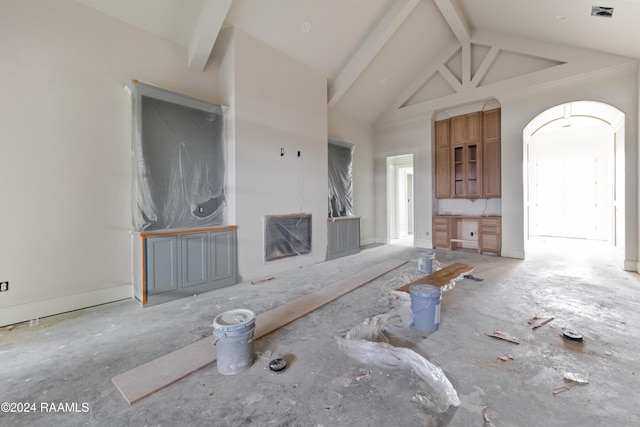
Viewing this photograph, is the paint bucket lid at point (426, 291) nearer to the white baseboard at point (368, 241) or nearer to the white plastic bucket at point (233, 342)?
the white plastic bucket at point (233, 342)

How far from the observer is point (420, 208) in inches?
258

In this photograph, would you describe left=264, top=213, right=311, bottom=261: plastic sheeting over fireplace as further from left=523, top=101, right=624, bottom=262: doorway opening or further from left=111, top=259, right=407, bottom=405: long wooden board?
left=523, top=101, right=624, bottom=262: doorway opening

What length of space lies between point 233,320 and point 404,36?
601cm

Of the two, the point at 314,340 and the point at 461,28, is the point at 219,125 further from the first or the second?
the point at 461,28

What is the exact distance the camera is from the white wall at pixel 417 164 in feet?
21.0

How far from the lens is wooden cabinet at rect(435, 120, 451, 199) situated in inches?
242

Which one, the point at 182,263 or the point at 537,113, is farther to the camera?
the point at 537,113

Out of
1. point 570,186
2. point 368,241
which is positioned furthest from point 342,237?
point 570,186

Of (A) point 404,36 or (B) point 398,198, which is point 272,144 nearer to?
(A) point 404,36

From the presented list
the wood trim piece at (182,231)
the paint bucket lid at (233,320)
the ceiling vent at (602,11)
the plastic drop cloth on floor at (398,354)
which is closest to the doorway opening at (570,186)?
the ceiling vent at (602,11)

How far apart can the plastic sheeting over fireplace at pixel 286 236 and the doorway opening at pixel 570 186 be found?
537cm

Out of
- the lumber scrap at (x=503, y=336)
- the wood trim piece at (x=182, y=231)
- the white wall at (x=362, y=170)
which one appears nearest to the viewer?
the lumber scrap at (x=503, y=336)

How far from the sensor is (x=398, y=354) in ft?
5.92

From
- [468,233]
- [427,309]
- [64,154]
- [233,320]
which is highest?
[64,154]
